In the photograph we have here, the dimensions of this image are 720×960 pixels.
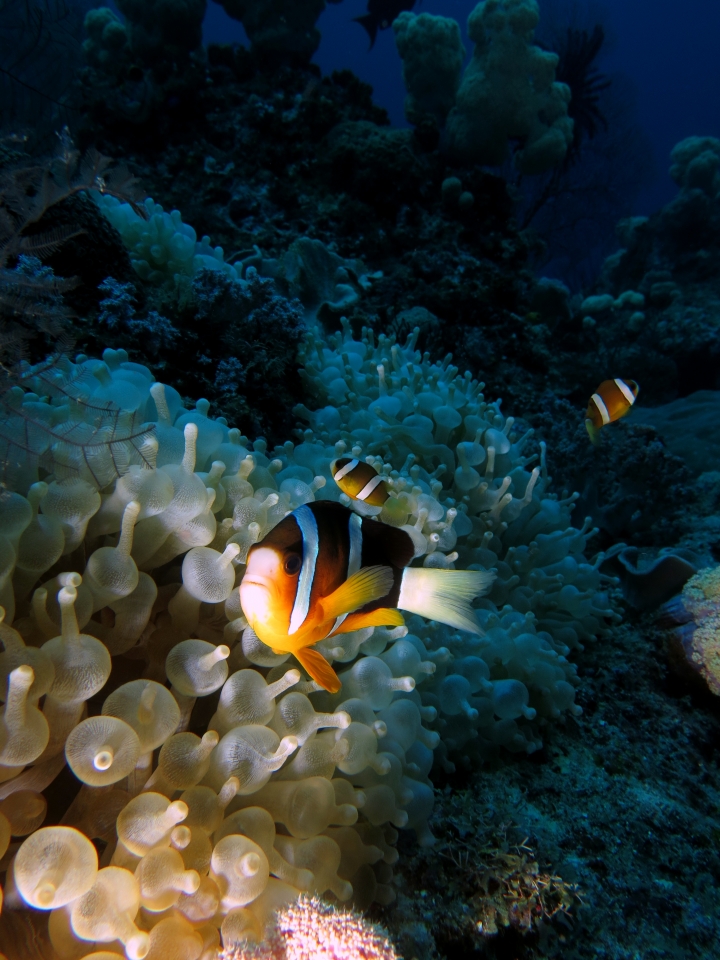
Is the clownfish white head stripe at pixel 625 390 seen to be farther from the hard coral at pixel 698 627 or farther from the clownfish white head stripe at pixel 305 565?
the clownfish white head stripe at pixel 305 565

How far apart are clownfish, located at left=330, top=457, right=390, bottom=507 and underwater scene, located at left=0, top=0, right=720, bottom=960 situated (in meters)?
0.02

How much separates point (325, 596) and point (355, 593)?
57mm

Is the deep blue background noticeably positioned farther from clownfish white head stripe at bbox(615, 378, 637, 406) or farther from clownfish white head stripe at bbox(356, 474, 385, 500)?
clownfish white head stripe at bbox(356, 474, 385, 500)

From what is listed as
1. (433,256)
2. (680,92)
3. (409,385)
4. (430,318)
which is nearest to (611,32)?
(433,256)

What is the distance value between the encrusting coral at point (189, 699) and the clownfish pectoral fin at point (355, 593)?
0.39m

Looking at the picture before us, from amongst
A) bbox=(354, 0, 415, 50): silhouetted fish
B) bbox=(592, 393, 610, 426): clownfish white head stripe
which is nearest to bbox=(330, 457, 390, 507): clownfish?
bbox=(592, 393, 610, 426): clownfish white head stripe

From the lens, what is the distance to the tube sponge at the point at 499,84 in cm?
698

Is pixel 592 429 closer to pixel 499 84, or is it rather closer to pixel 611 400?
pixel 611 400

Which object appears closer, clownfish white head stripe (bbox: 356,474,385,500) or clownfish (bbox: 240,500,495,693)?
clownfish (bbox: 240,500,495,693)

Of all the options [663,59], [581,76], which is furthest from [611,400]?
[663,59]

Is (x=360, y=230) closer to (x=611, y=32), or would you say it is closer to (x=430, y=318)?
(x=430, y=318)

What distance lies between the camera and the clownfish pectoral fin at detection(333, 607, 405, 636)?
1149 mm

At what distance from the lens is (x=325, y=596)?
1.02 m

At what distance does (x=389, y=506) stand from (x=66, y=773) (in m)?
1.25
